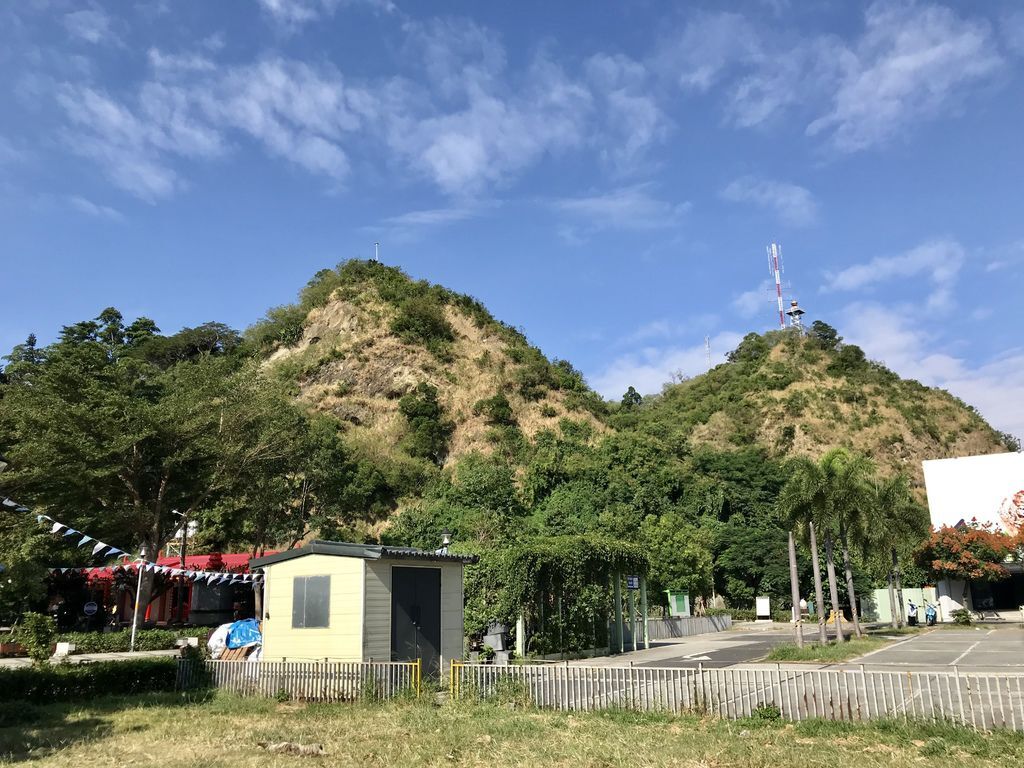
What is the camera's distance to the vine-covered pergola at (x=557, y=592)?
2222 centimetres

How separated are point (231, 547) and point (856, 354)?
247ft

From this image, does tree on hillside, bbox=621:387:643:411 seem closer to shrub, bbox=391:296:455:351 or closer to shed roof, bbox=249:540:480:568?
shrub, bbox=391:296:455:351

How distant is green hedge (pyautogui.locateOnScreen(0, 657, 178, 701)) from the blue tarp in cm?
398

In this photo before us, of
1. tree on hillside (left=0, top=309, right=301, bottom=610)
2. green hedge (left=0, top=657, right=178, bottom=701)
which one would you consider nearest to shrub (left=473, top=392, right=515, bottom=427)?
tree on hillside (left=0, top=309, right=301, bottom=610)

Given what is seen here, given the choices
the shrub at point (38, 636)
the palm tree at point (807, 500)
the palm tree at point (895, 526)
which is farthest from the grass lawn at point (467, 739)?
the palm tree at point (895, 526)

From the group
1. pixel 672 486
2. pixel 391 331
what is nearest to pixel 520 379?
pixel 391 331

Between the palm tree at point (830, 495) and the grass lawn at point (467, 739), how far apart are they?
16.3 m

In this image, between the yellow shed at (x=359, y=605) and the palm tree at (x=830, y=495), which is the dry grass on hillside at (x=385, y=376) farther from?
the yellow shed at (x=359, y=605)

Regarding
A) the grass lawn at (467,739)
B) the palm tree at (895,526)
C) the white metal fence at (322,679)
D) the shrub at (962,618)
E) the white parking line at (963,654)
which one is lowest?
the shrub at (962,618)

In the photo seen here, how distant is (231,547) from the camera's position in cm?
4897

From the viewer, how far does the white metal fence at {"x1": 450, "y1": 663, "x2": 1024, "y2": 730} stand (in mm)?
10477

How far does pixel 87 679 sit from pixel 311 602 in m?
4.78

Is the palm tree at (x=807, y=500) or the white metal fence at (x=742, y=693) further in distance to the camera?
the palm tree at (x=807, y=500)

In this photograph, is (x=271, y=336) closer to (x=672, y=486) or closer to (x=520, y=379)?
(x=520, y=379)
